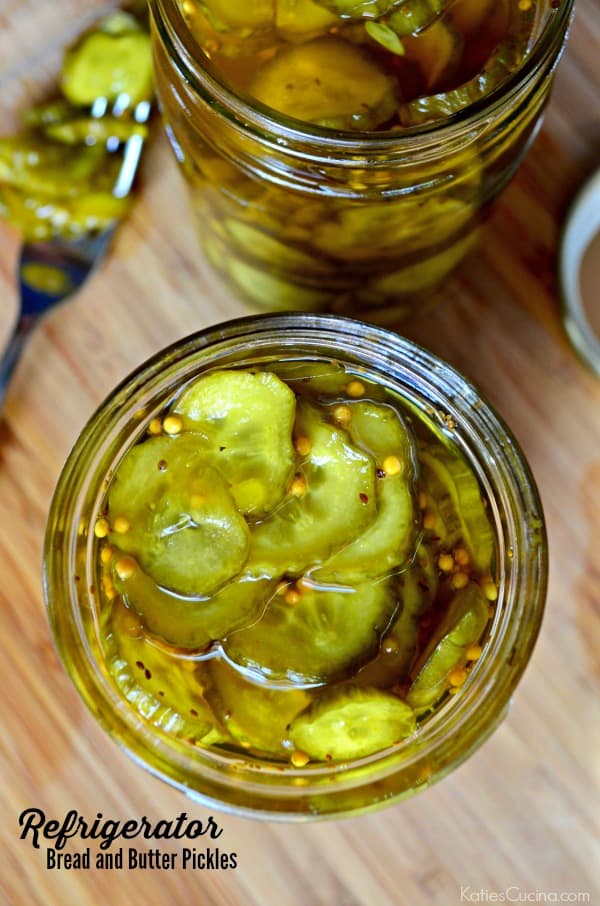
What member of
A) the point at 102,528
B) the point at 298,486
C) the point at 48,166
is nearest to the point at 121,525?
the point at 102,528

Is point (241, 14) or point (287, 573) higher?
point (241, 14)

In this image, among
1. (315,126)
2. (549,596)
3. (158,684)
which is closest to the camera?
(315,126)

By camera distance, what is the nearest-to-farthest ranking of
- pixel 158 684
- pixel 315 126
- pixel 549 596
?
pixel 315 126 → pixel 158 684 → pixel 549 596

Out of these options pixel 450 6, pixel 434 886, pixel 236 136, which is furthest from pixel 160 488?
pixel 434 886

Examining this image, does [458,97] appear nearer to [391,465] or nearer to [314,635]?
[391,465]

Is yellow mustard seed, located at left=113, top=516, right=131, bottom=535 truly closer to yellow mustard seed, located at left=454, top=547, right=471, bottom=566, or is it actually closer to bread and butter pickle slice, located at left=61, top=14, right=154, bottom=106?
yellow mustard seed, located at left=454, top=547, right=471, bottom=566

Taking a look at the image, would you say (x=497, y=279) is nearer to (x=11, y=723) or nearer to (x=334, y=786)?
(x=334, y=786)

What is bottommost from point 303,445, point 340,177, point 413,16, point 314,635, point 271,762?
point 271,762

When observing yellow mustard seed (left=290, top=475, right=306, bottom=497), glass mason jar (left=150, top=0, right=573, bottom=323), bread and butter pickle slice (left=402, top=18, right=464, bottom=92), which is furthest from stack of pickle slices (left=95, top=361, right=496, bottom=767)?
bread and butter pickle slice (left=402, top=18, right=464, bottom=92)
